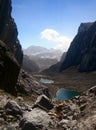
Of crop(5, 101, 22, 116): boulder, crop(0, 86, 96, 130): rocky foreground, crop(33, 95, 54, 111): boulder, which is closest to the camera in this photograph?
crop(0, 86, 96, 130): rocky foreground

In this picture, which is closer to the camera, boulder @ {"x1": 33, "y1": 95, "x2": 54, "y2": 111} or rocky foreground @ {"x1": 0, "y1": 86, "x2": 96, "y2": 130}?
rocky foreground @ {"x1": 0, "y1": 86, "x2": 96, "y2": 130}

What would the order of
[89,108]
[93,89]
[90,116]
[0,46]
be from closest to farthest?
[90,116], [89,108], [93,89], [0,46]

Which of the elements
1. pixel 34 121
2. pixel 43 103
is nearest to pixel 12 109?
pixel 43 103

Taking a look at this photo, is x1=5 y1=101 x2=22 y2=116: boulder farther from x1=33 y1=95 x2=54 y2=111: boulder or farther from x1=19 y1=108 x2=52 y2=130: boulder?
x1=19 y1=108 x2=52 y2=130: boulder

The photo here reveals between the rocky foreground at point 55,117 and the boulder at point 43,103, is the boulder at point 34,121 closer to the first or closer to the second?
the rocky foreground at point 55,117

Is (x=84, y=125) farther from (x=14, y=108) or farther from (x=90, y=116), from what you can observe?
(x=14, y=108)

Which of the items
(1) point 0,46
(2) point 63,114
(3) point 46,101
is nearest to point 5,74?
(1) point 0,46

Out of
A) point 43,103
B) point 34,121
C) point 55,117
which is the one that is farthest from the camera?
point 43,103

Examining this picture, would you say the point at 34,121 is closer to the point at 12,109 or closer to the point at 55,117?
the point at 55,117

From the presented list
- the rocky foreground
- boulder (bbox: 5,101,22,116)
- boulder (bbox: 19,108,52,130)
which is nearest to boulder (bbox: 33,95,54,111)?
the rocky foreground

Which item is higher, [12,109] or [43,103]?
[43,103]

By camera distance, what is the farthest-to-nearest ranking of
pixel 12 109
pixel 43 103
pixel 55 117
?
pixel 43 103, pixel 12 109, pixel 55 117
